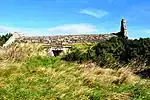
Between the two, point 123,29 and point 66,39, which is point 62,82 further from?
point 123,29

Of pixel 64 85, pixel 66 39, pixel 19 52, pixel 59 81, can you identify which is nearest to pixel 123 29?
pixel 66 39

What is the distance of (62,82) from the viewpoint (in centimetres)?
866

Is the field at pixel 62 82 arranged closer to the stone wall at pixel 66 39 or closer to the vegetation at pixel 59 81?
A: the vegetation at pixel 59 81

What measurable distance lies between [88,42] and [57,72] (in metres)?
28.6

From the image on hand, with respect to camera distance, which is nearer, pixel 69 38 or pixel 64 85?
pixel 64 85

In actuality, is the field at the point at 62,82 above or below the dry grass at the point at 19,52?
below

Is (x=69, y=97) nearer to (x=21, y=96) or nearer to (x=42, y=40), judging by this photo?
(x=21, y=96)

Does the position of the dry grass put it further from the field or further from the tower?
the tower

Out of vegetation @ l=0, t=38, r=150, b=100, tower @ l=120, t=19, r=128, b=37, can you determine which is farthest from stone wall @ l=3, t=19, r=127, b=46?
vegetation @ l=0, t=38, r=150, b=100

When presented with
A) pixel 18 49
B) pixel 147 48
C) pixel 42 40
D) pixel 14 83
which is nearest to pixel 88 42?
pixel 42 40

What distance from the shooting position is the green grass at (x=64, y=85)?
776 cm

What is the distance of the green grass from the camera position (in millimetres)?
7760

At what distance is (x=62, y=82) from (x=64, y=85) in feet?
1.03

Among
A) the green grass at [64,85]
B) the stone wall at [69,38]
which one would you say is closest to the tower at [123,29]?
the stone wall at [69,38]
